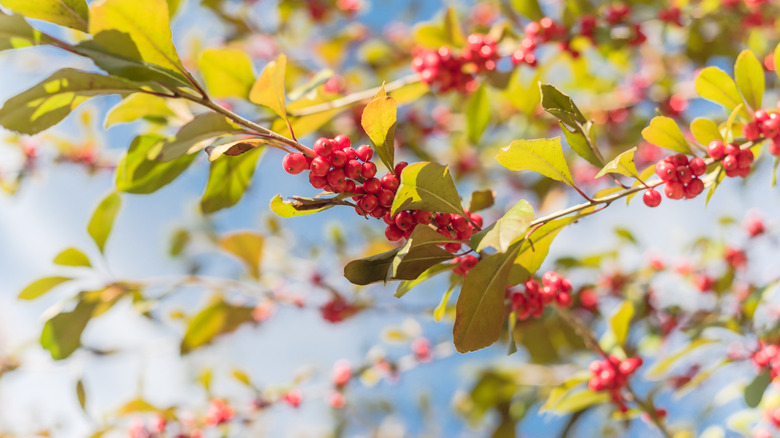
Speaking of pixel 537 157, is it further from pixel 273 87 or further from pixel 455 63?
pixel 455 63

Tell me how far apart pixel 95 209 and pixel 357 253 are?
7.27 feet

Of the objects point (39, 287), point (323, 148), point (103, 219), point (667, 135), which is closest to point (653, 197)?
point (667, 135)

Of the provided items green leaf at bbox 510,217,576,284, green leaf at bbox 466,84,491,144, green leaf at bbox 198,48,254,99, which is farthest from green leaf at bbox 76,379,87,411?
green leaf at bbox 466,84,491,144

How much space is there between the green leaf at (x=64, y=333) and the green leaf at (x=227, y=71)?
0.93 metres

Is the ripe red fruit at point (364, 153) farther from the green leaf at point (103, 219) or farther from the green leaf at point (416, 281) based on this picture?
the green leaf at point (103, 219)

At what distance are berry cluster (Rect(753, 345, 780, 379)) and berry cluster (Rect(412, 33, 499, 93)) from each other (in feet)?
4.92

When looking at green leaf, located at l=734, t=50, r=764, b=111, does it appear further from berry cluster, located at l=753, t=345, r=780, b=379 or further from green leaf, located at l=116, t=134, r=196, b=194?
green leaf, located at l=116, t=134, r=196, b=194

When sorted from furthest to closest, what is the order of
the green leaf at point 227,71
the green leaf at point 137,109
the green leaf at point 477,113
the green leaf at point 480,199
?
the green leaf at point 477,113 < the green leaf at point 227,71 < the green leaf at point 137,109 < the green leaf at point 480,199

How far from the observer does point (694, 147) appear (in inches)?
55.8

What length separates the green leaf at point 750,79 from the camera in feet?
4.59

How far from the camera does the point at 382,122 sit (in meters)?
1.13

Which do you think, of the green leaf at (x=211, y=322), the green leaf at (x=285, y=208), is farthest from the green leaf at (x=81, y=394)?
the green leaf at (x=285, y=208)

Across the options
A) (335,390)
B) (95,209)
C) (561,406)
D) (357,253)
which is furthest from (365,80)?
(561,406)

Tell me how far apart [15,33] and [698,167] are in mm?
1575
